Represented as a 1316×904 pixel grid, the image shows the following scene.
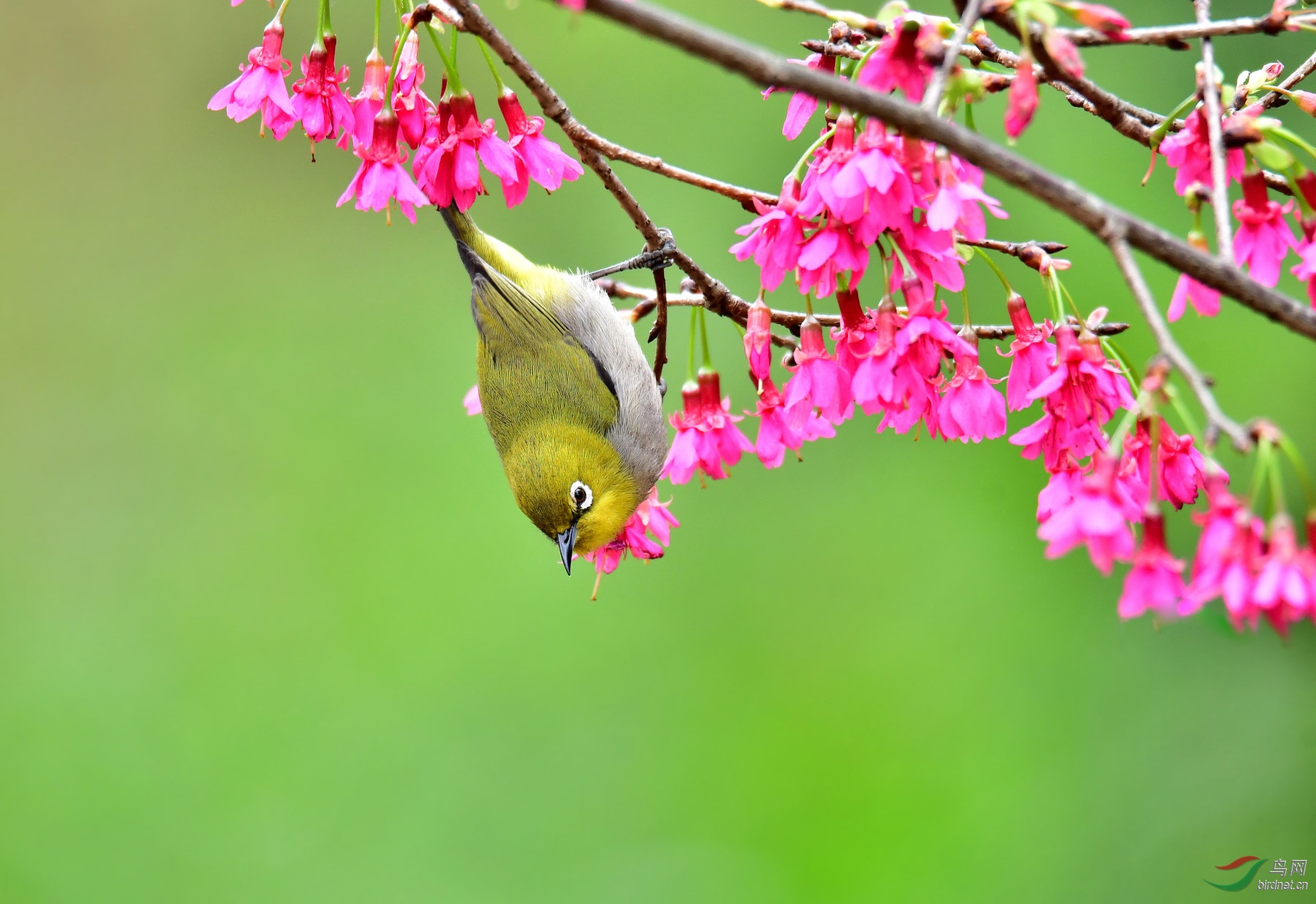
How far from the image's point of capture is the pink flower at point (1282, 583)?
3.80ft

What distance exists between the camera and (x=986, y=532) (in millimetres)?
5305

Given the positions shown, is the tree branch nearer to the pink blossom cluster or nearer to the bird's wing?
the pink blossom cluster

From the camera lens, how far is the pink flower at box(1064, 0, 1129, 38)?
4.37 feet

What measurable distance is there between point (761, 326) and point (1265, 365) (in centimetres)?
366

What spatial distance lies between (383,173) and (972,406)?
1.14 meters

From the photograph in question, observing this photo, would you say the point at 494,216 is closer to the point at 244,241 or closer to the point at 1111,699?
the point at 244,241

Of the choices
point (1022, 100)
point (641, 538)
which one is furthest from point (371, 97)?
point (1022, 100)

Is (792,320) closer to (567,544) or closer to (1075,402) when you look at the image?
(1075,402)

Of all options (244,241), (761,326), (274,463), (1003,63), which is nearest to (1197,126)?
(1003,63)

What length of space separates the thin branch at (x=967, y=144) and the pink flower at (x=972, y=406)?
0.68 m

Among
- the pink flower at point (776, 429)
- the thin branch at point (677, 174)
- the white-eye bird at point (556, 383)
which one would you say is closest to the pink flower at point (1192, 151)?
the thin branch at point (677, 174)

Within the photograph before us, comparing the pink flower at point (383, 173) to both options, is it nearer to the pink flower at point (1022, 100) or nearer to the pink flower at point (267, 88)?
the pink flower at point (267, 88)

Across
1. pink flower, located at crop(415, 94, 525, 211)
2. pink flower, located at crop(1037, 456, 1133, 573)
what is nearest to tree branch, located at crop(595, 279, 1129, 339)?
pink flower, located at crop(415, 94, 525, 211)

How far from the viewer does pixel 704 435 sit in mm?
2332
